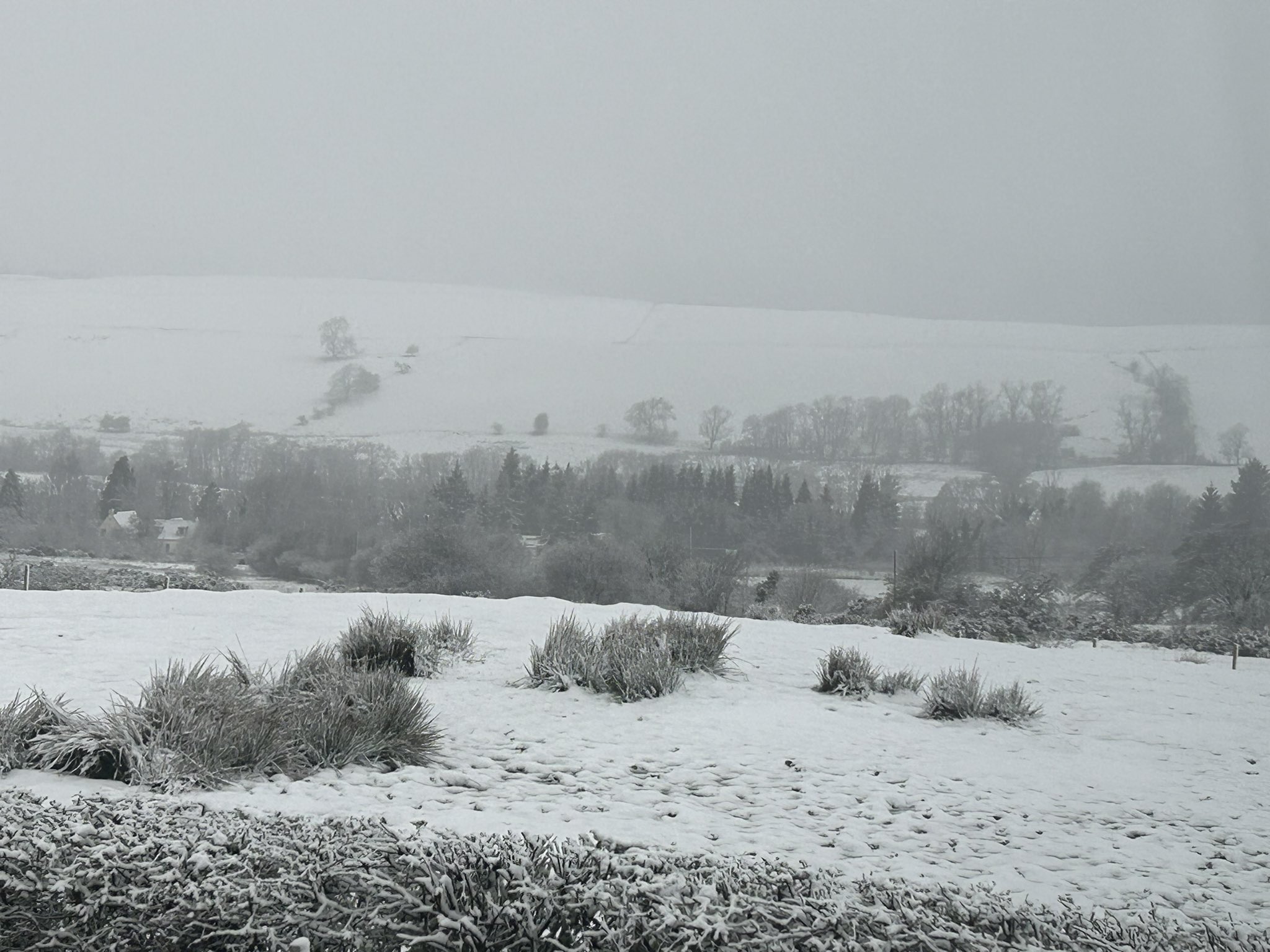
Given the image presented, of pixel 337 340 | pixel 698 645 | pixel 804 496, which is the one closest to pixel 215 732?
pixel 698 645

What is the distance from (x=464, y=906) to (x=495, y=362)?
119 metres

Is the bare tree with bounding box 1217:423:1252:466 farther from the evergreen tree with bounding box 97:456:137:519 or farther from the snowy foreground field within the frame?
the evergreen tree with bounding box 97:456:137:519

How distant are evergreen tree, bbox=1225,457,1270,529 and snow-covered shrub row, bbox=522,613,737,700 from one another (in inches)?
1213

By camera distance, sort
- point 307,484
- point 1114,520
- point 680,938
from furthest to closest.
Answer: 1. point 307,484
2. point 1114,520
3. point 680,938

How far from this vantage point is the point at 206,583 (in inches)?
939

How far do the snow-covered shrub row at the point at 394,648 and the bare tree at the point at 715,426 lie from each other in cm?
6102

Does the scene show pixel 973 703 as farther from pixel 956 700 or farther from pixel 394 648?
pixel 394 648

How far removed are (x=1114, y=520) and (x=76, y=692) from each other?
1473 inches

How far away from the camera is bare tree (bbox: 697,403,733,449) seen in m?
71.1

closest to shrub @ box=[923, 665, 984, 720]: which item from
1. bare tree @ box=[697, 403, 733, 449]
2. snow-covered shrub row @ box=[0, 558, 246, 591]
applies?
snow-covered shrub row @ box=[0, 558, 246, 591]

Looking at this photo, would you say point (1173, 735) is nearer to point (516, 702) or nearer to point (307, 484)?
point (516, 702)

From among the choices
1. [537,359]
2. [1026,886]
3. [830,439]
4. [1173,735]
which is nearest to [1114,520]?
[830,439]

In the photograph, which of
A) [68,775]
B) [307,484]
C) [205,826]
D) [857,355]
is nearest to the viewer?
[205,826]

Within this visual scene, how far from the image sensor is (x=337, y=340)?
124 meters
